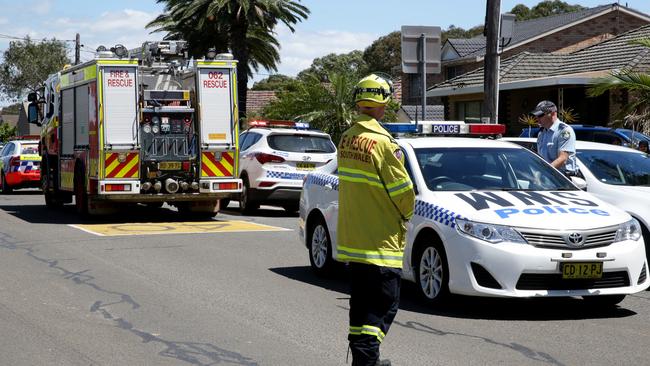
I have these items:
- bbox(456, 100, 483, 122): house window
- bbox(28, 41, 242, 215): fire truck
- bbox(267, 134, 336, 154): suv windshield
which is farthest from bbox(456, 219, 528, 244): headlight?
bbox(456, 100, 483, 122): house window

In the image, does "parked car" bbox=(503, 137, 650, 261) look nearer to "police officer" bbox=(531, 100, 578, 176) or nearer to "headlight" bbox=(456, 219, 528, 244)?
"police officer" bbox=(531, 100, 578, 176)

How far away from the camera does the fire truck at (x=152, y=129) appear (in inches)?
671

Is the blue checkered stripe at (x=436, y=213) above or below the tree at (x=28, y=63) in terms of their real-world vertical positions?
below

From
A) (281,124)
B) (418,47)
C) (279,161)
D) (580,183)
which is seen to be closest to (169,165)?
(279,161)

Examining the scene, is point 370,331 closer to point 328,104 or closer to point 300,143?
point 300,143

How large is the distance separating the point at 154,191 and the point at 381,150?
12.0 m

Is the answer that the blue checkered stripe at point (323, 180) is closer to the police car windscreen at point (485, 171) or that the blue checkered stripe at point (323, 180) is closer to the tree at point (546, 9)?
the police car windscreen at point (485, 171)

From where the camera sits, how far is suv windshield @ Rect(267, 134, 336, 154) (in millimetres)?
19359

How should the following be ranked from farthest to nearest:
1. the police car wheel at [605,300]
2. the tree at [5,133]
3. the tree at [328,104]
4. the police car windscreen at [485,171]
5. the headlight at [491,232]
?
the tree at [5,133] < the tree at [328,104] < the police car windscreen at [485,171] < the police car wheel at [605,300] < the headlight at [491,232]

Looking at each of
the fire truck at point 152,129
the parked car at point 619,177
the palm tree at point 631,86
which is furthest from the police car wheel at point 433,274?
the fire truck at point 152,129

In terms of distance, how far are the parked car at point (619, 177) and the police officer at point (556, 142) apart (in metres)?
0.19

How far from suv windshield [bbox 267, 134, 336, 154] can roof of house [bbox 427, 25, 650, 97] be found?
9453 millimetres

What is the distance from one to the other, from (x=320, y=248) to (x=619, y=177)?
3.31 meters

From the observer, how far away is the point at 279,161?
753 inches
